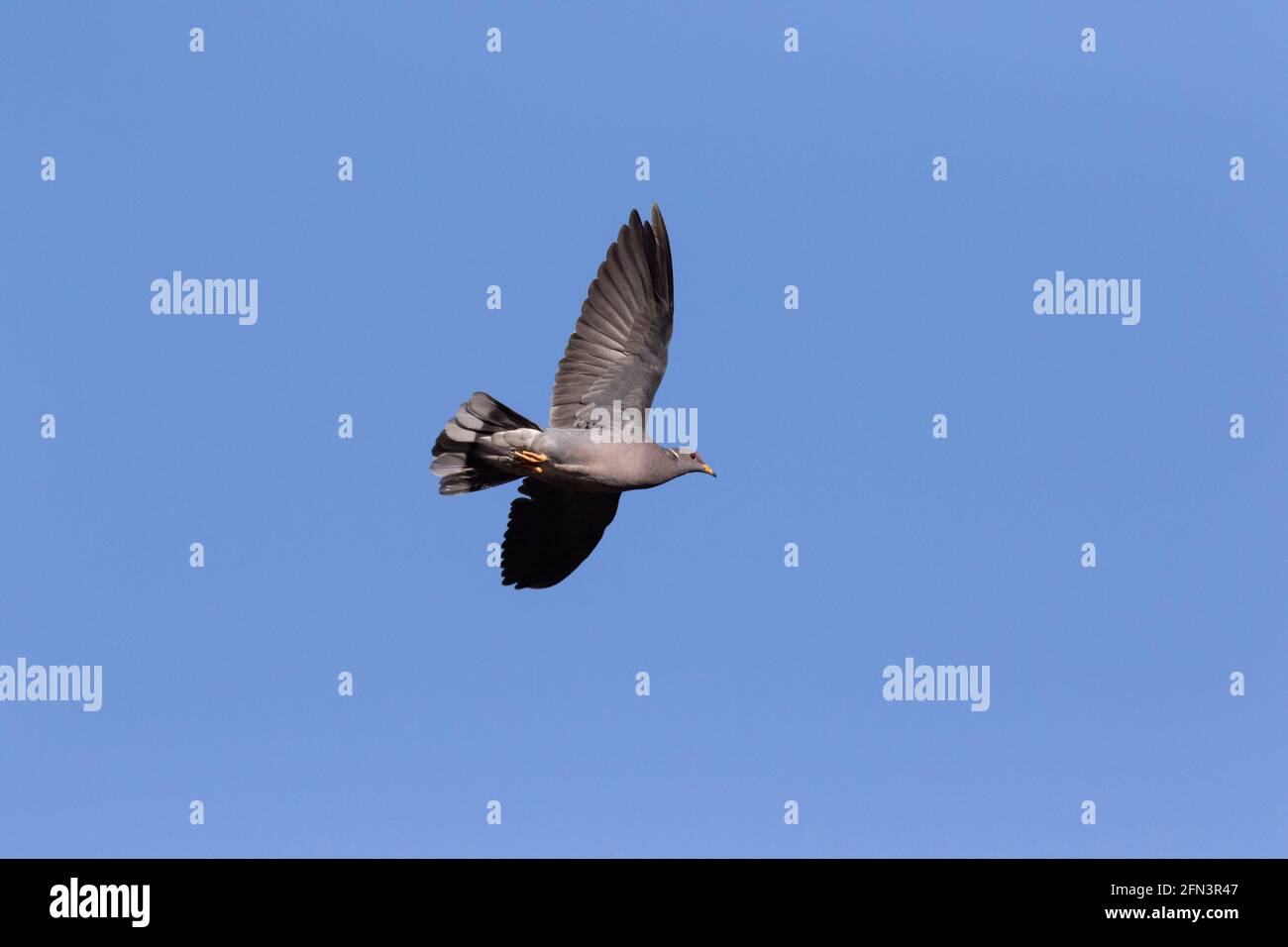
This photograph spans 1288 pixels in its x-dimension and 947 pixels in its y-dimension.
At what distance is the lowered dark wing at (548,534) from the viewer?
19.6 metres

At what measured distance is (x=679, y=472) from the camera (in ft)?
59.6

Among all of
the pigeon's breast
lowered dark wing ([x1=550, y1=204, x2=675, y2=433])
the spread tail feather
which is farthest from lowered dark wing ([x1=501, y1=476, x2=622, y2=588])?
lowered dark wing ([x1=550, y1=204, x2=675, y2=433])

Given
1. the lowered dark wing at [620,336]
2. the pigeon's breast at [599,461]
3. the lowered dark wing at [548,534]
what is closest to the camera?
the pigeon's breast at [599,461]

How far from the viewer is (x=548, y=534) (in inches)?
778

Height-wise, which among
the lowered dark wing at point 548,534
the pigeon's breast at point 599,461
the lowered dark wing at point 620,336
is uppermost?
the lowered dark wing at point 620,336

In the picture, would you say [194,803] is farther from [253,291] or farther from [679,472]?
[679,472]

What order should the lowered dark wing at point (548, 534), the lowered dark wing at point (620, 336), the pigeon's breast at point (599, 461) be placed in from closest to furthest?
the pigeon's breast at point (599, 461) < the lowered dark wing at point (620, 336) < the lowered dark wing at point (548, 534)

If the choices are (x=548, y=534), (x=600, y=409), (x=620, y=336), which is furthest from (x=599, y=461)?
(x=548, y=534)

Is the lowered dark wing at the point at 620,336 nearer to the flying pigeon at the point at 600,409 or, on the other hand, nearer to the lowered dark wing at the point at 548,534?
the flying pigeon at the point at 600,409

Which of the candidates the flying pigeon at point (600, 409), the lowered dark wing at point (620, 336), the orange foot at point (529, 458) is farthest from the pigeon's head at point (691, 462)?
the orange foot at point (529, 458)

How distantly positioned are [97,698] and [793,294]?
10193 millimetres

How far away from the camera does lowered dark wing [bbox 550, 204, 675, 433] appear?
17578mm

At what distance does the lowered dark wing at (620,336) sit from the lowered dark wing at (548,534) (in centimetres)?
197
